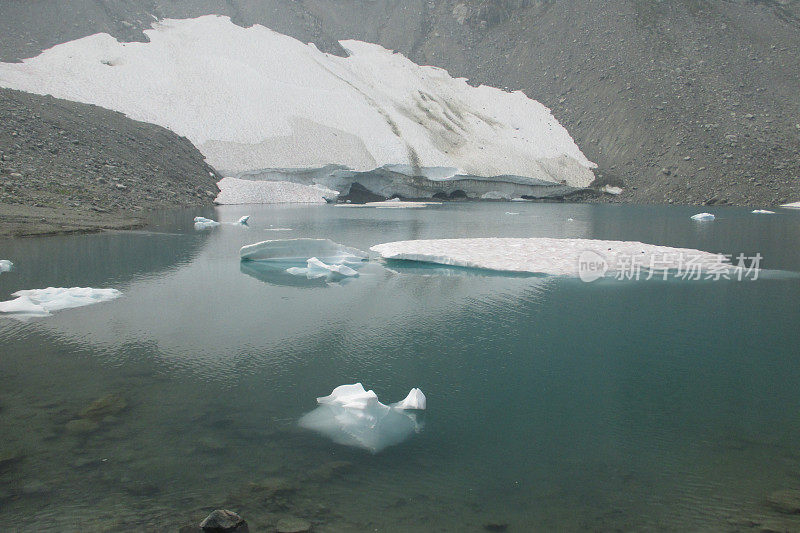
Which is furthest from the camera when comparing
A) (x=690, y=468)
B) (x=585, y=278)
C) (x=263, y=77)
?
(x=263, y=77)

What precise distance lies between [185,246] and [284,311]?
813 centimetres

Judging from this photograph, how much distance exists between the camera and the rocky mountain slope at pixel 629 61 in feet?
128

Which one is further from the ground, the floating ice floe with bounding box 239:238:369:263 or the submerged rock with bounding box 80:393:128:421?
the floating ice floe with bounding box 239:238:369:263

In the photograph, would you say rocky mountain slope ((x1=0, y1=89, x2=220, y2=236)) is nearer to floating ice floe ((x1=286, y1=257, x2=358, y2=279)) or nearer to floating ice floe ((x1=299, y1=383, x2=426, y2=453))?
floating ice floe ((x1=286, y1=257, x2=358, y2=279))

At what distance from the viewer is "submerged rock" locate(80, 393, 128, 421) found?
5.38 metres

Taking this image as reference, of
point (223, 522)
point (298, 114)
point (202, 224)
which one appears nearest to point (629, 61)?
point (298, 114)

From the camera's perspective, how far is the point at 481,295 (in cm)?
1077

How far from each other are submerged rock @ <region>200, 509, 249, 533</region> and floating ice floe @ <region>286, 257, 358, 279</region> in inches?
343

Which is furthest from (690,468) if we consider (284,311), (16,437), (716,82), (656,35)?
(656,35)

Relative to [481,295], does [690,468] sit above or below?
below

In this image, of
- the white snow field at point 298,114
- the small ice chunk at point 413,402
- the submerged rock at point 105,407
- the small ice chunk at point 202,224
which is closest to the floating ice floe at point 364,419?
the small ice chunk at point 413,402

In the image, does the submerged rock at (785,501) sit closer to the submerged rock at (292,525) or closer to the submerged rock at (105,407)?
the submerged rock at (292,525)

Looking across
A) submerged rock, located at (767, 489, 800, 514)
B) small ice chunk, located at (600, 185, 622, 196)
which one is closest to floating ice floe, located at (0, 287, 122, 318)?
submerged rock, located at (767, 489, 800, 514)

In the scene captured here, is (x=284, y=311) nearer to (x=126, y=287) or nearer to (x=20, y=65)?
(x=126, y=287)
